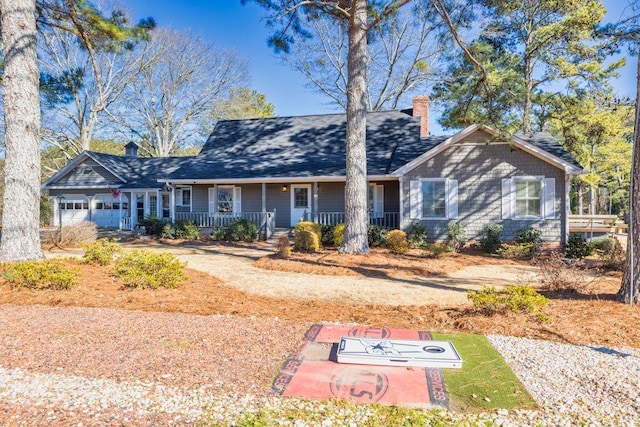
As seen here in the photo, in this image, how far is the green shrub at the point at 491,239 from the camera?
13.1m

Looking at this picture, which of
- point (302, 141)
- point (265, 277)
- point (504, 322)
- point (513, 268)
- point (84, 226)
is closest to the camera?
point (504, 322)

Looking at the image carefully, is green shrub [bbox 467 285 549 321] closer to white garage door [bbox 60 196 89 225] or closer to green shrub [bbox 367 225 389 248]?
green shrub [bbox 367 225 389 248]

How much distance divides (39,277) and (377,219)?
12.1 meters

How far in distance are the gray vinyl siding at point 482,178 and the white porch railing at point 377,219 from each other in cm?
150

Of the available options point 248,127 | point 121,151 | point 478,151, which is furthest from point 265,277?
point 121,151

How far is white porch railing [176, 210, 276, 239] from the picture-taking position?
16.9m

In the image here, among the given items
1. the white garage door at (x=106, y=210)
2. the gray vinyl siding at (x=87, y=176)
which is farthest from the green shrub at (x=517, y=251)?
the gray vinyl siding at (x=87, y=176)

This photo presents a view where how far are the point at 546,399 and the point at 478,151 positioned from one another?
12.2 meters

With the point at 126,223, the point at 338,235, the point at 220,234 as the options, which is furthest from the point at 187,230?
the point at 338,235

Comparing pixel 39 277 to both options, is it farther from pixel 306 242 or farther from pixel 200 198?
pixel 200 198

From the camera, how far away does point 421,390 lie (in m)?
3.14

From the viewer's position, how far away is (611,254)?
1067cm

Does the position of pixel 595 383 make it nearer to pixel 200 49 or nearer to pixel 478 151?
pixel 478 151

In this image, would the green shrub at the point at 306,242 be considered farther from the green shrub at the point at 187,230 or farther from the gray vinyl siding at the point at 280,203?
the green shrub at the point at 187,230
